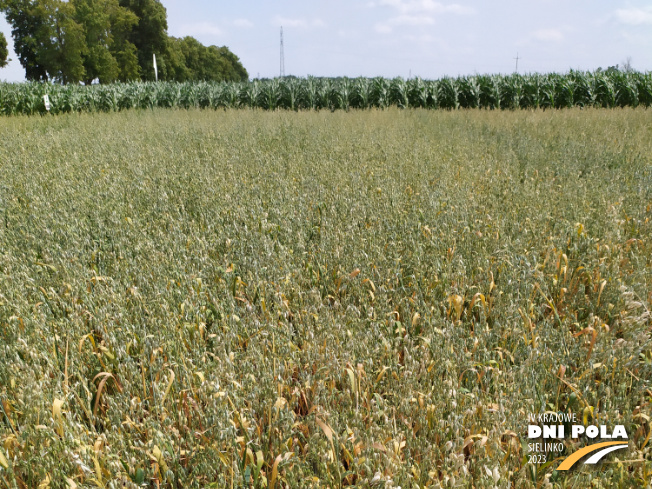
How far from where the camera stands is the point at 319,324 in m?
2.37

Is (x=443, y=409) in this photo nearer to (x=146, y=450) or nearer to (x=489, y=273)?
(x=146, y=450)

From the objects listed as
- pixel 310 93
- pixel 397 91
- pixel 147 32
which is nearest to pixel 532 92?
pixel 397 91

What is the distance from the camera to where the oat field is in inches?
64.0

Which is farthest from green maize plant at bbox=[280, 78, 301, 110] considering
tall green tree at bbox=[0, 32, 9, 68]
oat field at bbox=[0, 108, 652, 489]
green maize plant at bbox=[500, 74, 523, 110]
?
tall green tree at bbox=[0, 32, 9, 68]

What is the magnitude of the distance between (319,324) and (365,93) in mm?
18491

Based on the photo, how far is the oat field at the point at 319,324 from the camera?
1626 mm

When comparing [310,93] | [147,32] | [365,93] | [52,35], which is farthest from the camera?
[147,32]

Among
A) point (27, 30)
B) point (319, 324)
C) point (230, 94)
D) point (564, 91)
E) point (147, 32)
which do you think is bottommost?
point (319, 324)

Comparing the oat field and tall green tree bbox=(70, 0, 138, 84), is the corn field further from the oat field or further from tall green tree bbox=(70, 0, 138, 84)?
tall green tree bbox=(70, 0, 138, 84)

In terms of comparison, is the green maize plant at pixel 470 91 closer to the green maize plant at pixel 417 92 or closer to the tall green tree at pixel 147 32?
the green maize plant at pixel 417 92

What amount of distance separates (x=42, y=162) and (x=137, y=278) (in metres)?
4.60

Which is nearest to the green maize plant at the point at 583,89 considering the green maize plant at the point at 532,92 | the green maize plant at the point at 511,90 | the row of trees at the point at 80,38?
the green maize plant at the point at 532,92

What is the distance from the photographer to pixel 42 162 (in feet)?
20.7

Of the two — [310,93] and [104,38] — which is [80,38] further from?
[310,93]
